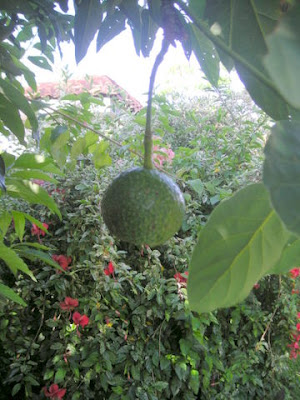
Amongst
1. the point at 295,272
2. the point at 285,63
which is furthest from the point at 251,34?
the point at 295,272

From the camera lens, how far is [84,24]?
1166mm

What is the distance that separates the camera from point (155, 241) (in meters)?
0.86

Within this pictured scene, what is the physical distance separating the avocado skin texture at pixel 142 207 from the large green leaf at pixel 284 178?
1.31ft

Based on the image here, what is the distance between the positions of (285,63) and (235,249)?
1.35 feet

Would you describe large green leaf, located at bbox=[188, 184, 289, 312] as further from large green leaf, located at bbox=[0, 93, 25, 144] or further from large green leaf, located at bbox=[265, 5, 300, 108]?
large green leaf, located at bbox=[0, 93, 25, 144]

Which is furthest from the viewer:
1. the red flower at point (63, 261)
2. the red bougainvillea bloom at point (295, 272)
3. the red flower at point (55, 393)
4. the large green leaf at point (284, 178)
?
the red bougainvillea bloom at point (295, 272)

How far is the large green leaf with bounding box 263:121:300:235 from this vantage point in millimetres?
418

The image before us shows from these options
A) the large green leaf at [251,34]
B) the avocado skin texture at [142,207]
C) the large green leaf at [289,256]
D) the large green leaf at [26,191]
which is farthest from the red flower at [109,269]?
the large green leaf at [251,34]

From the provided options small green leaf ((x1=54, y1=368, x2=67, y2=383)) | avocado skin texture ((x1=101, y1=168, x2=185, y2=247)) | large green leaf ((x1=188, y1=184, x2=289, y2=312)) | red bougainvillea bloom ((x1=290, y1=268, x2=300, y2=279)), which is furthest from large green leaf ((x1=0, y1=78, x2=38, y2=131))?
red bougainvillea bloom ((x1=290, y1=268, x2=300, y2=279))

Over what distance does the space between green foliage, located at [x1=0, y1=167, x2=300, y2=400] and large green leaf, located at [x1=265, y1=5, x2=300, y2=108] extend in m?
2.25

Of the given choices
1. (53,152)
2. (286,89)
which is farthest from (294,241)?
(53,152)

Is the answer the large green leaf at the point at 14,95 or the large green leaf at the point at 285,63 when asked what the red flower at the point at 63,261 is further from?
the large green leaf at the point at 285,63

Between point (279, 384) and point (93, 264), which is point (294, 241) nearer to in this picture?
point (93, 264)

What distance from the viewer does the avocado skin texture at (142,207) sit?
32.8 inches
